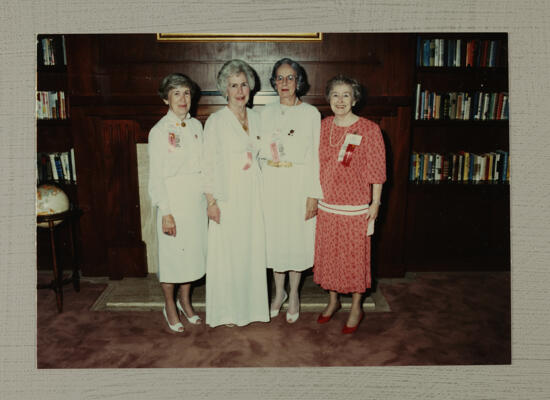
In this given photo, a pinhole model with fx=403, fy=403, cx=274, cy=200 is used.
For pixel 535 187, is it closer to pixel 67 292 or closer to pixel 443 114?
pixel 443 114

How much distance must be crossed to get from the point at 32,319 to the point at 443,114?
3031 mm

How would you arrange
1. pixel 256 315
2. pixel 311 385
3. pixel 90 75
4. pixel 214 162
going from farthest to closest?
pixel 90 75, pixel 256 315, pixel 214 162, pixel 311 385

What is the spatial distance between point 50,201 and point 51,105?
2.65 feet

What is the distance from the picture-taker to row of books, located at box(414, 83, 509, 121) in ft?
10.1

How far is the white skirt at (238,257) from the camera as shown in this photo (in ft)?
7.94

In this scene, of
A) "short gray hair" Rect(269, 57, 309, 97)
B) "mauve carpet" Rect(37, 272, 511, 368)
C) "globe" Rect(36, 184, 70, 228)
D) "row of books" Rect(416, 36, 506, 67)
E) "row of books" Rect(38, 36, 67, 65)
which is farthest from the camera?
"row of books" Rect(416, 36, 506, 67)

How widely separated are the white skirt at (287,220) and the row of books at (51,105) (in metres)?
1.71

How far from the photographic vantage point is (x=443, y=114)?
3.18 m

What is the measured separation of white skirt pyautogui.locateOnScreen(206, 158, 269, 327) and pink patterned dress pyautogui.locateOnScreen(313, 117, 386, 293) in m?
0.40

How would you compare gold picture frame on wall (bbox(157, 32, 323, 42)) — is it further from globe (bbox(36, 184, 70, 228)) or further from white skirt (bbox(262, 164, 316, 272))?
globe (bbox(36, 184, 70, 228))

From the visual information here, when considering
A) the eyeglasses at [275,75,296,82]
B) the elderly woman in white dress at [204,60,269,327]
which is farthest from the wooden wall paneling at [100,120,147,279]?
the eyeglasses at [275,75,296,82]

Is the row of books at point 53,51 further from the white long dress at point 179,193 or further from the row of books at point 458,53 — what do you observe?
the row of books at point 458,53

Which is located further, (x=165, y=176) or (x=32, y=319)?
(x=165, y=176)

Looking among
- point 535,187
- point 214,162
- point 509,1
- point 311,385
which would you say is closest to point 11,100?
point 214,162
